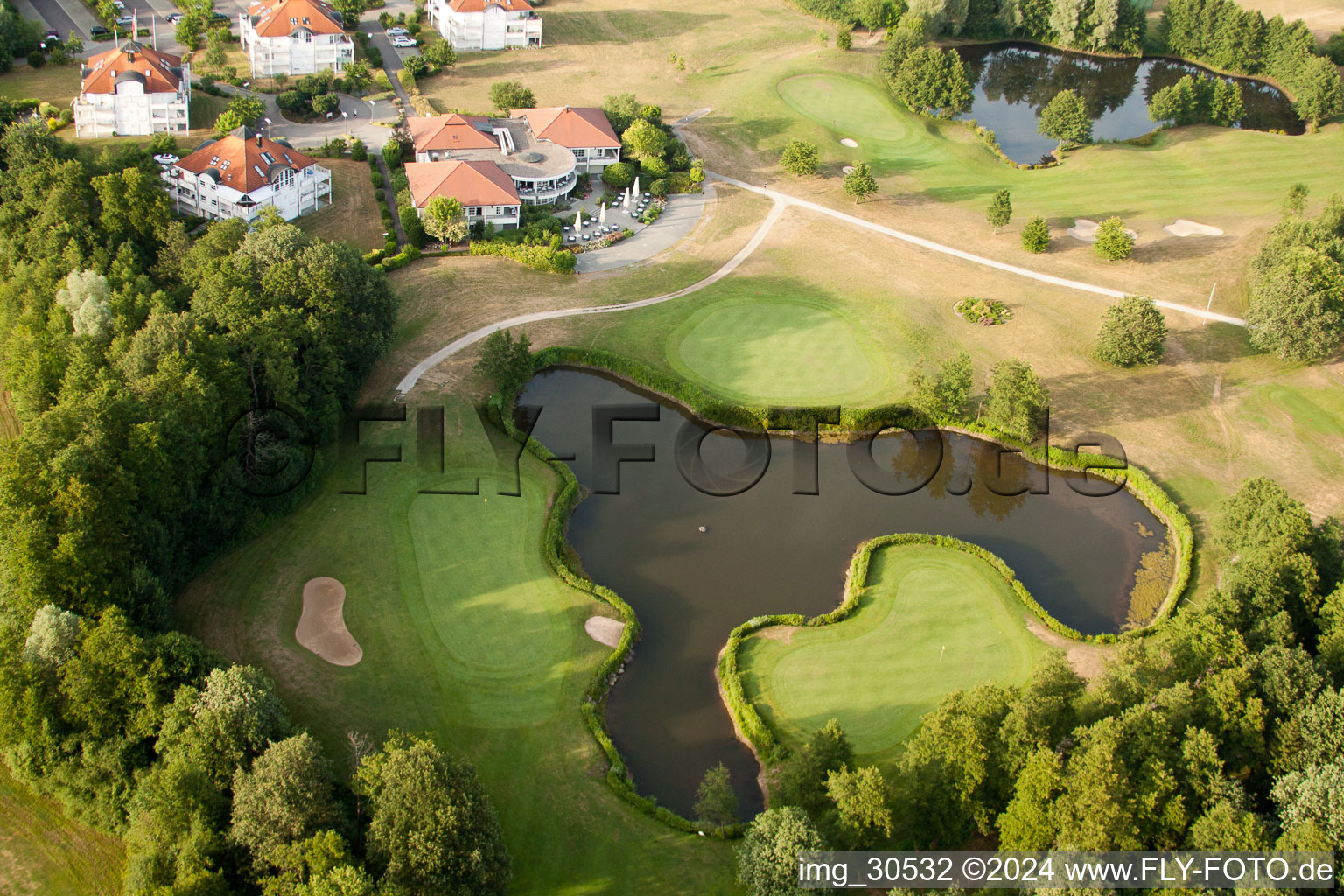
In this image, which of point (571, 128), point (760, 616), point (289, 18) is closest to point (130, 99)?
point (289, 18)

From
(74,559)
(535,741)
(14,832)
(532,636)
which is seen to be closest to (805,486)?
(532,636)

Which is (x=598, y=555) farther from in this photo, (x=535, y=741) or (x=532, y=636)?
(x=535, y=741)

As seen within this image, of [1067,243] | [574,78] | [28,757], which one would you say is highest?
[574,78]

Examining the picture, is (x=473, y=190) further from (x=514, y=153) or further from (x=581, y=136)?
(x=581, y=136)

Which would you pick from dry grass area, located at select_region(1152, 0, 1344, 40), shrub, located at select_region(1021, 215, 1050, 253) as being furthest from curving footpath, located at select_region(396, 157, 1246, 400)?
dry grass area, located at select_region(1152, 0, 1344, 40)

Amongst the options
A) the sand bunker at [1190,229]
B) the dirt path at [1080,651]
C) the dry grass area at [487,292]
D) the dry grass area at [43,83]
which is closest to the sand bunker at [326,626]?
the dry grass area at [487,292]

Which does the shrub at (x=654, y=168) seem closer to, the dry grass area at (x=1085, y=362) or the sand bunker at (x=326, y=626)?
the dry grass area at (x=1085, y=362)
